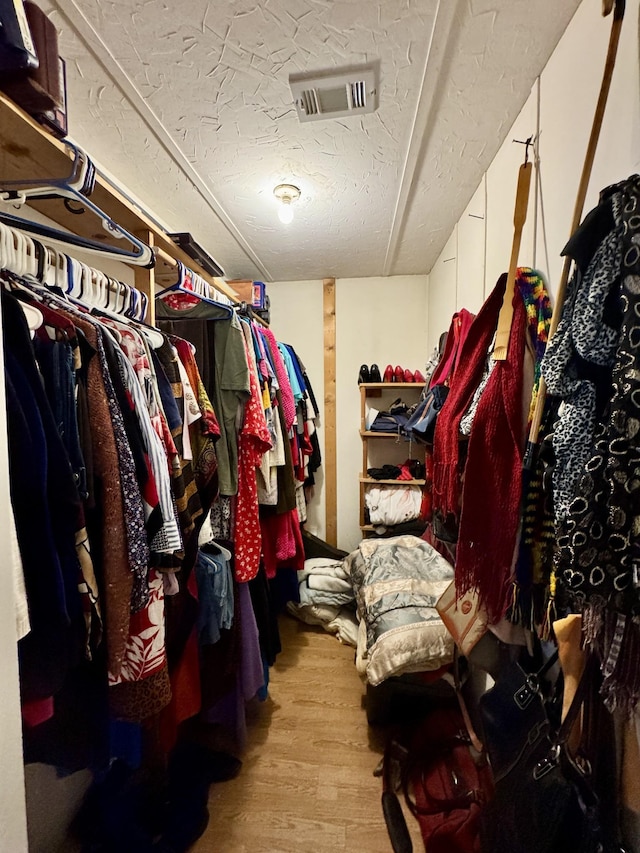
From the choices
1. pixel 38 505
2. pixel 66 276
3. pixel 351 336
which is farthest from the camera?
pixel 351 336

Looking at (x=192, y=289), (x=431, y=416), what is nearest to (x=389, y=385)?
(x=431, y=416)

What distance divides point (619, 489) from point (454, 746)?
143 cm

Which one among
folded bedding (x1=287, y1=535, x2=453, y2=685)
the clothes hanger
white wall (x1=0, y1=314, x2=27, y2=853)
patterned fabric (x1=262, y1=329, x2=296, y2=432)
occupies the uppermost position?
the clothes hanger

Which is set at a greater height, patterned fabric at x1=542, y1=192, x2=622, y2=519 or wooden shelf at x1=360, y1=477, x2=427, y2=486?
patterned fabric at x1=542, y1=192, x2=622, y2=519

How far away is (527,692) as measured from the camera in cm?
88

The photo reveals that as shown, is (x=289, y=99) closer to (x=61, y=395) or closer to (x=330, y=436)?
(x=61, y=395)

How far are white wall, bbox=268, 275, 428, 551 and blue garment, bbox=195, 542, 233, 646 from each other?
163cm

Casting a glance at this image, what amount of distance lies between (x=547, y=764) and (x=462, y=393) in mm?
831

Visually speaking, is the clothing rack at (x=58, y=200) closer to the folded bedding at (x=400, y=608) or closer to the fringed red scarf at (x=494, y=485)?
the fringed red scarf at (x=494, y=485)

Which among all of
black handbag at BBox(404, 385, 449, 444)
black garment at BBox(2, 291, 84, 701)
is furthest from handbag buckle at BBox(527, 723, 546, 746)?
black garment at BBox(2, 291, 84, 701)

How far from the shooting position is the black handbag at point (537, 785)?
2.06ft

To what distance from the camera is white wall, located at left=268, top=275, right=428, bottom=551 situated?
266 cm

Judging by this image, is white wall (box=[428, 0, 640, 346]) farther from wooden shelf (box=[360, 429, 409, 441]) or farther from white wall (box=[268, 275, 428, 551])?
white wall (box=[268, 275, 428, 551])

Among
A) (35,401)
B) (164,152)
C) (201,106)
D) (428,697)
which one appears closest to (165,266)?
(164,152)
